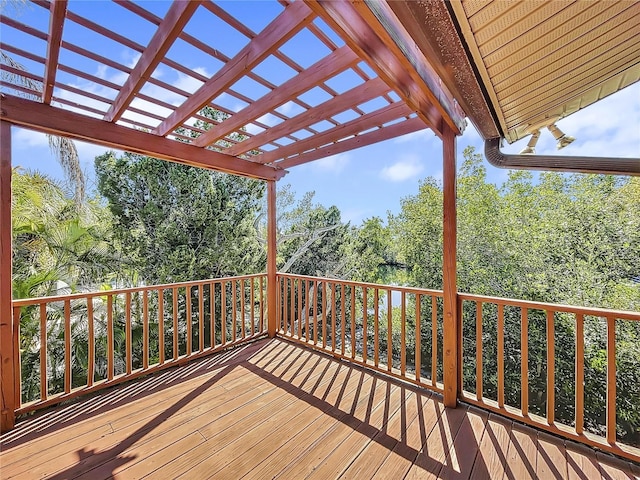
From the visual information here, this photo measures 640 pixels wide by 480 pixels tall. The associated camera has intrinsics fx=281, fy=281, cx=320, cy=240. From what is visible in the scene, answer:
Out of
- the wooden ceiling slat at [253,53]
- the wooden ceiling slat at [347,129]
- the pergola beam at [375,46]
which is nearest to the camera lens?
the pergola beam at [375,46]

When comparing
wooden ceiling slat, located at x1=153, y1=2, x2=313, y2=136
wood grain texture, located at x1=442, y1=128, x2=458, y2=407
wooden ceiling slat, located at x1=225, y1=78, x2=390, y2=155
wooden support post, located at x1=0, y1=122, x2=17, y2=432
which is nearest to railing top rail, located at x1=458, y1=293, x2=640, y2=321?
wood grain texture, located at x1=442, y1=128, x2=458, y2=407

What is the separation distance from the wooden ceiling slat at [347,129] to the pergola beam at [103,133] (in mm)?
629

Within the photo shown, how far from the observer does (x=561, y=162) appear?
8.03 feet

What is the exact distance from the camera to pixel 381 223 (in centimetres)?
1227

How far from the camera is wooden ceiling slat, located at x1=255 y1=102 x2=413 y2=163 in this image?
7.43 feet

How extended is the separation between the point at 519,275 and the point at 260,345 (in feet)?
26.1

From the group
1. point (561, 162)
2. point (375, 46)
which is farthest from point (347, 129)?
point (561, 162)

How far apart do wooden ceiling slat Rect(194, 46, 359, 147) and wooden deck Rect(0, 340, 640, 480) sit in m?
2.35

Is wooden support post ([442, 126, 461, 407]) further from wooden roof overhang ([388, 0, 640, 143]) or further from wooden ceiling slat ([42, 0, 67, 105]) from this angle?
wooden ceiling slat ([42, 0, 67, 105])

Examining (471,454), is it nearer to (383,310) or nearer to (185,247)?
(185,247)

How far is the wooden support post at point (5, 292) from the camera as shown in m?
2.00

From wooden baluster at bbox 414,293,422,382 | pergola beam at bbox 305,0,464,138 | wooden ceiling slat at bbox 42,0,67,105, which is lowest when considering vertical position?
wooden baluster at bbox 414,293,422,382

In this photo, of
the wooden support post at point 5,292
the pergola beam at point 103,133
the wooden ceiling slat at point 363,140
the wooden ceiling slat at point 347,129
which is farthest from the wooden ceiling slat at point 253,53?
the wooden ceiling slat at point 363,140

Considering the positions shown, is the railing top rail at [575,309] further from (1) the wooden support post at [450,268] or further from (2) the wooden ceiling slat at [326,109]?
(2) the wooden ceiling slat at [326,109]
